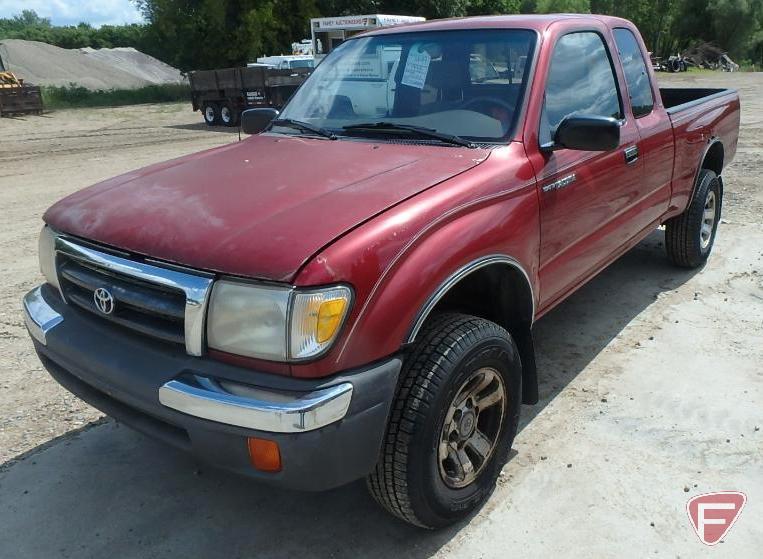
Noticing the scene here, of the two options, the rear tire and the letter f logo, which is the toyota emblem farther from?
the rear tire

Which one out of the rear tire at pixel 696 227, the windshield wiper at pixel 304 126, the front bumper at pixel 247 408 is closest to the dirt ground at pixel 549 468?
the rear tire at pixel 696 227

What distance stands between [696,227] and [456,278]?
3.41 metres

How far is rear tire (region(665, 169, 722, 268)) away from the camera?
5020 mm

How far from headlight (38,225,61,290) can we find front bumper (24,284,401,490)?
56 cm

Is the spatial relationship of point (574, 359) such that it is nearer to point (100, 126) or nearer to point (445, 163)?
point (445, 163)

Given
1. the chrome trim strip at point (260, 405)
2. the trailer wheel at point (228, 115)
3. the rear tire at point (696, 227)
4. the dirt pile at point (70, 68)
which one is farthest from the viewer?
the dirt pile at point (70, 68)

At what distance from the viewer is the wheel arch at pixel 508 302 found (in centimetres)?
283

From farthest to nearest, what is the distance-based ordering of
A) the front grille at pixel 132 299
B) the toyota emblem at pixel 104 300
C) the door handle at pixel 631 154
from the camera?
1. the door handle at pixel 631 154
2. the toyota emblem at pixel 104 300
3. the front grille at pixel 132 299

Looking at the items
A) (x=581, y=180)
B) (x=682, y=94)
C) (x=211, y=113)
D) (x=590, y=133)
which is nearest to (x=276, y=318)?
(x=590, y=133)

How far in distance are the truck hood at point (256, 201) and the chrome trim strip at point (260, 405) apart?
1.20ft

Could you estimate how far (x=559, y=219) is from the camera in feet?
10.3

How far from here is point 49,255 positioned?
2787mm

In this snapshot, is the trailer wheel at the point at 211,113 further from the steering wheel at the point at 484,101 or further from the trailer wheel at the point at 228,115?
the steering wheel at the point at 484,101

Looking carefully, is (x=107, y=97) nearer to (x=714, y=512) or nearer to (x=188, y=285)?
(x=188, y=285)
